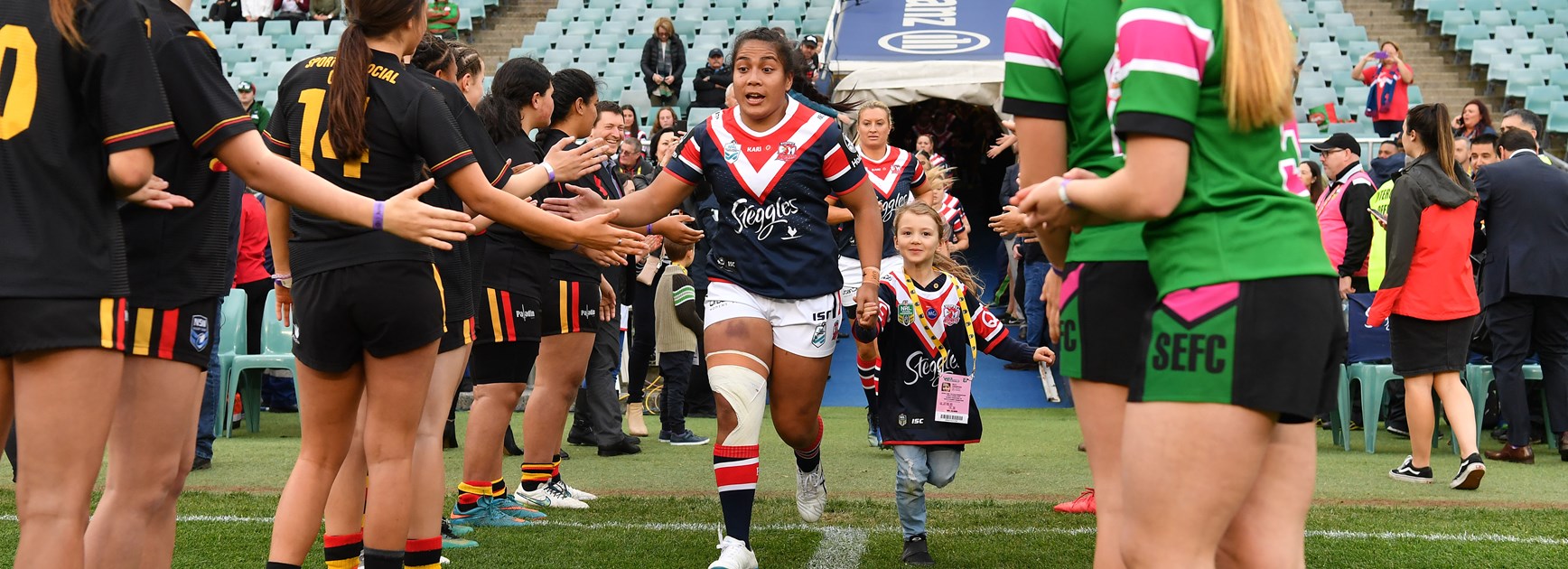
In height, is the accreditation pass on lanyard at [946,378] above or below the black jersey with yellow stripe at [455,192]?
below

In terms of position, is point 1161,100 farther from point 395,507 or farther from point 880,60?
point 880,60

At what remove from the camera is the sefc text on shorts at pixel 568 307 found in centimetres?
605

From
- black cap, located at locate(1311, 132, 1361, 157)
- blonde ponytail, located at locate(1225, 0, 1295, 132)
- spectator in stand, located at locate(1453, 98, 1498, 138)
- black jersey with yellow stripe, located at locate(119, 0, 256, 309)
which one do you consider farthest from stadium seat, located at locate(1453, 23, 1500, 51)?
black jersey with yellow stripe, located at locate(119, 0, 256, 309)

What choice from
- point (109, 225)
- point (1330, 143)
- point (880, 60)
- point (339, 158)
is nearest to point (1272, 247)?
point (109, 225)

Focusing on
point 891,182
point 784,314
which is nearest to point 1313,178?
point 891,182

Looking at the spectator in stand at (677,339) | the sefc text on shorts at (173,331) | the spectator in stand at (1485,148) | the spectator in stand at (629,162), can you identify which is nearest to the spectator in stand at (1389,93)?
the spectator in stand at (1485,148)

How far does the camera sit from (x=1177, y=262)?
96.6 inches

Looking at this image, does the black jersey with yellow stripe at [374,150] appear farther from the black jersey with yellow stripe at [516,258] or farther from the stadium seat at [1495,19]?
the stadium seat at [1495,19]

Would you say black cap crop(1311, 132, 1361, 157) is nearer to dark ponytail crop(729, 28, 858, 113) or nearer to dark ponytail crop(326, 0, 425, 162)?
dark ponytail crop(729, 28, 858, 113)

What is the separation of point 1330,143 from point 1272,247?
8.38 m

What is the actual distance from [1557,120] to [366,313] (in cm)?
1658

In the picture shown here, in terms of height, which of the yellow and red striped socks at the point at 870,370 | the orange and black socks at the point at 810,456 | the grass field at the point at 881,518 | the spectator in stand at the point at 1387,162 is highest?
the spectator in stand at the point at 1387,162

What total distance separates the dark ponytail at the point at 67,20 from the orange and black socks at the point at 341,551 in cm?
193

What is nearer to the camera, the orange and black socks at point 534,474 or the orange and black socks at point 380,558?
the orange and black socks at point 380,558
